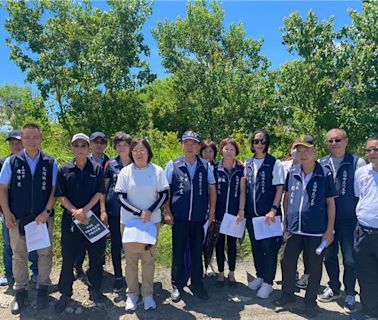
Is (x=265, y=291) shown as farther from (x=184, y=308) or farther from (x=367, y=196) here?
(x=367, y=196)

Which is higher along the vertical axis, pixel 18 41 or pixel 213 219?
pixel 18 41

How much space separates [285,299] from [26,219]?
117 inches

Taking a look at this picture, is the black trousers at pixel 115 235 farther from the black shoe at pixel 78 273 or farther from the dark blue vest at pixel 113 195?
the black shoe at pixel 78 273

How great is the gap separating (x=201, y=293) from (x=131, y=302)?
830 mm

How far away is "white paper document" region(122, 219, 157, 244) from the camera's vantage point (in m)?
3.97

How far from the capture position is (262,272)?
15.6ft

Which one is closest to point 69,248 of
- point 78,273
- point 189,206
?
point 78,273

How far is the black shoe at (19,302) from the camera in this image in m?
4.08

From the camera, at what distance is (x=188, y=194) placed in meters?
4.27

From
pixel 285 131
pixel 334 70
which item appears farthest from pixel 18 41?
pixel 334 70

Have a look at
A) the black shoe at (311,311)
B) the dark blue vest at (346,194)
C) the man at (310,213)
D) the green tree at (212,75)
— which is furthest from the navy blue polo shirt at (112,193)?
the green tree at (212,75)

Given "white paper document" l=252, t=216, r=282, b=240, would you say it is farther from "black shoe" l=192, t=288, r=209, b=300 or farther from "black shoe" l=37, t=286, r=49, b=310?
"black shoe" l=37, t=286, r=49, b=310

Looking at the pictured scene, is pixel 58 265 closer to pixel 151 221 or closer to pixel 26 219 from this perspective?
pixel 26 219

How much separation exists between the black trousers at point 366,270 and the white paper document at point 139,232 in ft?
6.92
